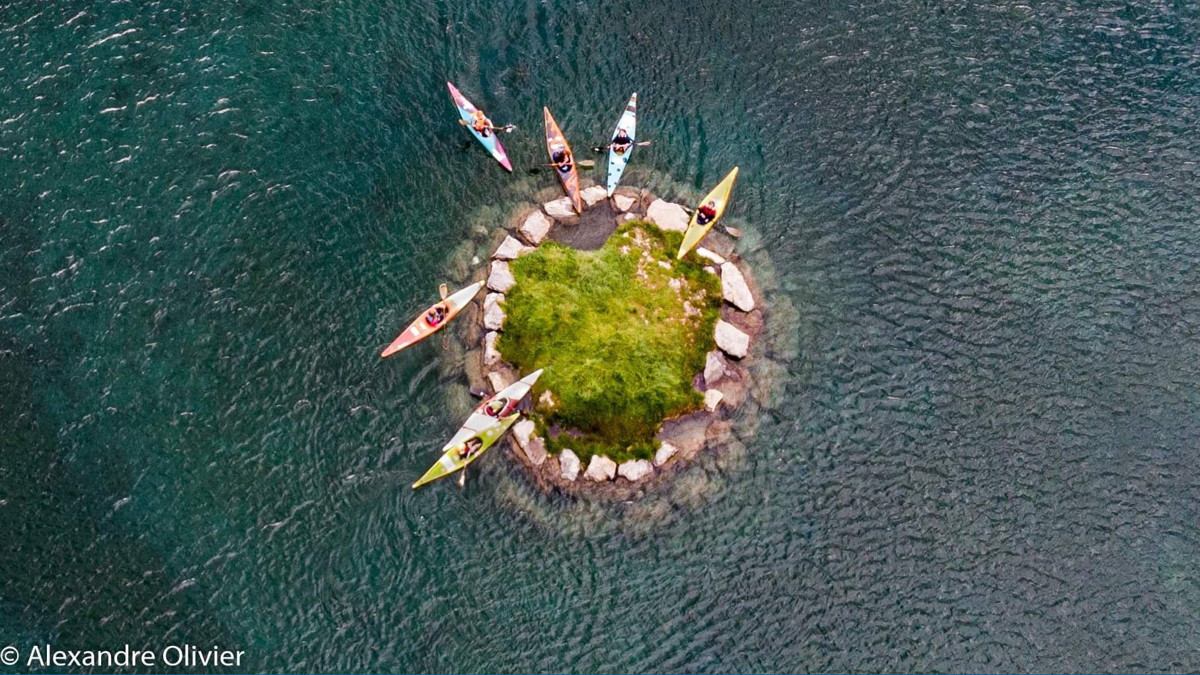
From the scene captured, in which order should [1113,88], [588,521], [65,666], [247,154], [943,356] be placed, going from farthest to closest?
[1113,88] < [247,154] < [943,356] < [588,521] < [65,666]

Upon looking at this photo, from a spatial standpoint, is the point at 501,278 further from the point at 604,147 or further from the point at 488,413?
the point at 604,147

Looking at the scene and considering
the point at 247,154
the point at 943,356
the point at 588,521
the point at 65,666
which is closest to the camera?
the point at 65,666

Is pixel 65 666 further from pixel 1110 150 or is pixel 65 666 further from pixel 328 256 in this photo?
pixel 1110 150

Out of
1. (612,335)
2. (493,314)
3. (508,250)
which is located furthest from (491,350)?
(612,335)

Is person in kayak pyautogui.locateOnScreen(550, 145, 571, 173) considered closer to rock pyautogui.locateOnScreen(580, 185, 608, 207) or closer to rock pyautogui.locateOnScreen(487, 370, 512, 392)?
rock pyautogui.locateOnScreen(580, 185, 608, 207)

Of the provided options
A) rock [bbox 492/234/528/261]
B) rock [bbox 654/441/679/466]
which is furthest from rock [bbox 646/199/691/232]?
rock [bbox 654/441/679/466]

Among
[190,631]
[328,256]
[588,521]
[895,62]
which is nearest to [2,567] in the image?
[190,631]
